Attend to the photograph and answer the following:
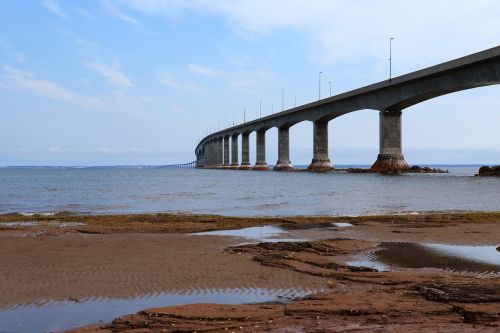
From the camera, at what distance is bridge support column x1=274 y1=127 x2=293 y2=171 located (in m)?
110

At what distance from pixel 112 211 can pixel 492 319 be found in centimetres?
2183

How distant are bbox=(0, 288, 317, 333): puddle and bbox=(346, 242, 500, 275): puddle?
303 cm

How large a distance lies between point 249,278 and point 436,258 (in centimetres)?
441

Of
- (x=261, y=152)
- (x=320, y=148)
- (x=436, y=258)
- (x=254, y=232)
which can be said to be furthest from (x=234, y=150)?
(x=436, y=258)

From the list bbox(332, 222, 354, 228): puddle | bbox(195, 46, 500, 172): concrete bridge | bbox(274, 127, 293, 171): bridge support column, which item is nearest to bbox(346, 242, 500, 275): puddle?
bbox(332, 222, 354, 228): puddle

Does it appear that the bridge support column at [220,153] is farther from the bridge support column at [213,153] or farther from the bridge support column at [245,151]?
the bridge support column at [245,151]

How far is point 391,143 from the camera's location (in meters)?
71.2

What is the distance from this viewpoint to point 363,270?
9211 mm

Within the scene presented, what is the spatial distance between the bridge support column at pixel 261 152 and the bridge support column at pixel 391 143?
185ft

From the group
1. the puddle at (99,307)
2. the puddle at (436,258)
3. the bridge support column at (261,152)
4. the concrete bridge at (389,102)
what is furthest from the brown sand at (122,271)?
the bridge support column at (261,152)

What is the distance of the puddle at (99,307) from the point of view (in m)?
6.17

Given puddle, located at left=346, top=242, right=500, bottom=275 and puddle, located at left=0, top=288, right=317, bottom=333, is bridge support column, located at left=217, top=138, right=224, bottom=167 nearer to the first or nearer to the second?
puddle, located at left=346, top=242, right=500, bottom=275

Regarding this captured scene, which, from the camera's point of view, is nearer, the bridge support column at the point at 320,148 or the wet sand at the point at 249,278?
the wet sand at the point at 249,278

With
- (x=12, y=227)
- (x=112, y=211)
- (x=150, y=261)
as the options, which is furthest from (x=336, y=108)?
(x=150, y=261)
